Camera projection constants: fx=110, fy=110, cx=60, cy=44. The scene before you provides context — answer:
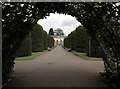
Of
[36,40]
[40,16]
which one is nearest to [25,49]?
[36,40]

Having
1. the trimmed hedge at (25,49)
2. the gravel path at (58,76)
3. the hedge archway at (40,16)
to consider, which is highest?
the hedge archway at (40,16)

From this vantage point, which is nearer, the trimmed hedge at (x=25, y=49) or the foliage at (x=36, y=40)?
the trimmed hedge at (x=25, y=49)

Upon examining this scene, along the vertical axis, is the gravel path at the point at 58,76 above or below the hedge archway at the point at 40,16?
below

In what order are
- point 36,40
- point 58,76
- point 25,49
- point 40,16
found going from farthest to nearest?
point 36,40
point 25,49
point 58,76
point 40,16

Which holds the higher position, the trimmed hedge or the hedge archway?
the hedge archway

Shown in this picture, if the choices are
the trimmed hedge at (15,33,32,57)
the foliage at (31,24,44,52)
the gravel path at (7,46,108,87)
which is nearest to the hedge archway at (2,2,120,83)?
A: the gravel path at (7,46,108,87)

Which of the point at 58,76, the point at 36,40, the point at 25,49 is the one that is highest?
the point at 36,40

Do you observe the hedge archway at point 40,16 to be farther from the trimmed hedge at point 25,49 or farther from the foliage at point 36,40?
the foliage at point 36,40

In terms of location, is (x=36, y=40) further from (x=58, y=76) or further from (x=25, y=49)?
(x=58, y=76)

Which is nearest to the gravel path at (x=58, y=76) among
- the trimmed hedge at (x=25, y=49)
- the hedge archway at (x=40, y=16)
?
the hedge archway at (x=40, y=16)

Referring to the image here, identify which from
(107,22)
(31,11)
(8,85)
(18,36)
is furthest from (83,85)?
(31,11)

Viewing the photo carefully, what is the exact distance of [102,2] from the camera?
3.68 m

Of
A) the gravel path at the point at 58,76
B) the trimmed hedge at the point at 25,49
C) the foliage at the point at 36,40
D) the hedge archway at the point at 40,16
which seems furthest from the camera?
the foliage at the point at 36,40

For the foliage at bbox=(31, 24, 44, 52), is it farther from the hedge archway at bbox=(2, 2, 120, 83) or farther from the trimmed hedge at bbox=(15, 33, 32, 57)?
the hedge archway at bbox=(2, 2, 120, 83)
